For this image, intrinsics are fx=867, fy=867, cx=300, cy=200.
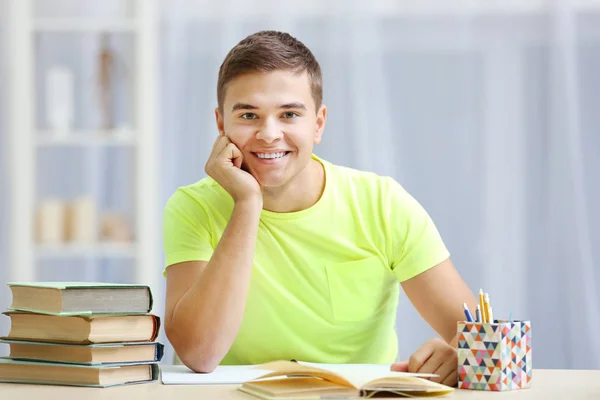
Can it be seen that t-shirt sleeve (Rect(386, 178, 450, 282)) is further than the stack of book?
Yes

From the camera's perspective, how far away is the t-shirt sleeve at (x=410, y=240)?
69.4 inches

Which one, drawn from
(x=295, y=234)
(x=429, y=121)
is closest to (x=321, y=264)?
(x=295, y=234)

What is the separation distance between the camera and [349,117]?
3330 mm

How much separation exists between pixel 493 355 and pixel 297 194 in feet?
2.36

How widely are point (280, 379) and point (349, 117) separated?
216 centimetres

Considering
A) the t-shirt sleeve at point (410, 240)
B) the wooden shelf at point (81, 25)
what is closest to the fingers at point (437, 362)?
the t-shirt sleeve at point (410, 240)

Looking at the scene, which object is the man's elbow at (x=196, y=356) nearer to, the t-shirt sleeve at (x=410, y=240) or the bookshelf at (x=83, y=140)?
the t-shirt sleeve at (x=410, y=240)

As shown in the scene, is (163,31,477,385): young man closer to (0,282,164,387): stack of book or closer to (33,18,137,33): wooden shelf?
(0,282,164,387): stack of book

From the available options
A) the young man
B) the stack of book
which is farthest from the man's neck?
the stack of book

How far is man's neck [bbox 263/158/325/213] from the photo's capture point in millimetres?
1838

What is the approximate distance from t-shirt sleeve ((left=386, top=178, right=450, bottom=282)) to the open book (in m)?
0.52

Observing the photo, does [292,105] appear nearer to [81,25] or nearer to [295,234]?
[295,234]

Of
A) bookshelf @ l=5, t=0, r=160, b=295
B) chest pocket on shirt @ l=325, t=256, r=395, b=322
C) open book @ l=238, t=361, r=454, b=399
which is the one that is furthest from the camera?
bookshelf @ l=5, t=0, r=160, b=295

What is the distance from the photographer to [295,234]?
181 centimetres
